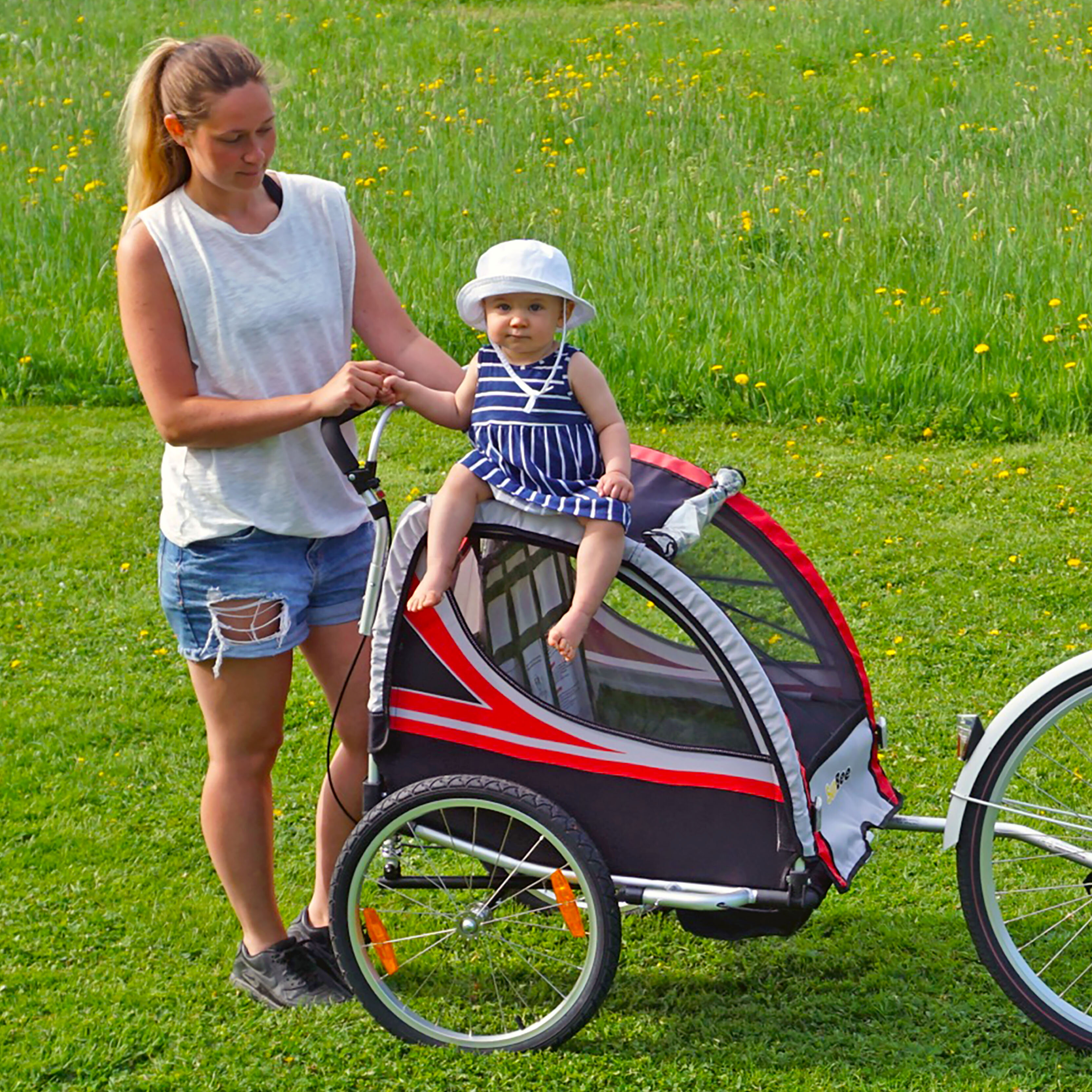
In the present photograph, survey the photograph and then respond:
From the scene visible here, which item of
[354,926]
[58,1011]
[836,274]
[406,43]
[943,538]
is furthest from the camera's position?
[406,43]

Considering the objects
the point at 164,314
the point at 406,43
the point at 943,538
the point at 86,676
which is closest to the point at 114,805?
the point at 86,676

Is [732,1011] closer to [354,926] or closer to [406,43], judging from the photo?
[354,926]

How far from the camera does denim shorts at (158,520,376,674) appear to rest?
119 inches

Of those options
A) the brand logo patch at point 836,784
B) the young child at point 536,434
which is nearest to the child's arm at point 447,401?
the young child at point 536,434

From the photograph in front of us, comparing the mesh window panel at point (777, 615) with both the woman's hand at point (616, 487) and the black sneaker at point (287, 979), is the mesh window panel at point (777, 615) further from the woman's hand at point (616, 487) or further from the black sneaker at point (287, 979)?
the black sneaker at point (287, 979)

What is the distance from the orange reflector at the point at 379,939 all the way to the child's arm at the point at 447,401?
3.27 ft

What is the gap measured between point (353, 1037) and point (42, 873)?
3.87 feet

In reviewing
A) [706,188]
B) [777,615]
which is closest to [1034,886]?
[777,615]

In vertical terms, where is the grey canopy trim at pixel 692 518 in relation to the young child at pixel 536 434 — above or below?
below

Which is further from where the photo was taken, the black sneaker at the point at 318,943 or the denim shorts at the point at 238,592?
the black sneaker at the point at 318,943

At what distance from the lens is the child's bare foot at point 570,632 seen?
2.81 metres

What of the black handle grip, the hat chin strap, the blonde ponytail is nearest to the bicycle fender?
the hat chin strap

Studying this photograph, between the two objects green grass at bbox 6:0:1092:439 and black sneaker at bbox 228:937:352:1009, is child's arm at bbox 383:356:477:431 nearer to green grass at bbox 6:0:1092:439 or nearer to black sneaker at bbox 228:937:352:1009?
black sneaker at bbox 228:937:352:1009

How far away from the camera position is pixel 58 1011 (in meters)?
3.31
